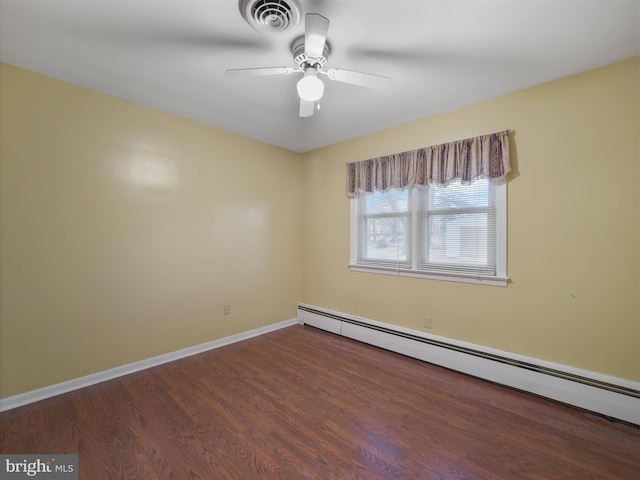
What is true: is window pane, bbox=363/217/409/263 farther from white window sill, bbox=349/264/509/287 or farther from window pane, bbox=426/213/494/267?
window pane, bbox=426/213/494/267

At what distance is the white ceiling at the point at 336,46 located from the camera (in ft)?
5.11

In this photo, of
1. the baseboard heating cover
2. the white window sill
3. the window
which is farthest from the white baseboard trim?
the window

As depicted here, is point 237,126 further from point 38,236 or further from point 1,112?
point 38,236

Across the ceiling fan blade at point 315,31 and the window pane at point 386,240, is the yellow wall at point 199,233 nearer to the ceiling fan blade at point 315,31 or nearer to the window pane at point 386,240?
the window pane at point 386,240

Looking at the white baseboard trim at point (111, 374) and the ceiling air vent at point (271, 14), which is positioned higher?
the ceiling air vent at point (271, 14)

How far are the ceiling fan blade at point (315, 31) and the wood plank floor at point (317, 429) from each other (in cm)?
234

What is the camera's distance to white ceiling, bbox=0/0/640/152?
1.56 meters

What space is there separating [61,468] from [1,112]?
2415 mm

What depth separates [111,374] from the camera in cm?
249

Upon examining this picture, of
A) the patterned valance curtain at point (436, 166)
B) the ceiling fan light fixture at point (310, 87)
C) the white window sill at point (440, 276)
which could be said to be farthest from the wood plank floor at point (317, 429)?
the ceiling fan light fixture at point (310, 87)

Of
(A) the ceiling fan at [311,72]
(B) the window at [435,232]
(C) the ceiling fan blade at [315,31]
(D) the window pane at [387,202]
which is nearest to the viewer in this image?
(C) the ceiling fan blade at [315,31]

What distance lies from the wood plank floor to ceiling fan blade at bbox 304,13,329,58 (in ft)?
7.68

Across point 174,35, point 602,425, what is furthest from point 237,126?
point 602,425

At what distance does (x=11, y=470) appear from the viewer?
60.2 inches
